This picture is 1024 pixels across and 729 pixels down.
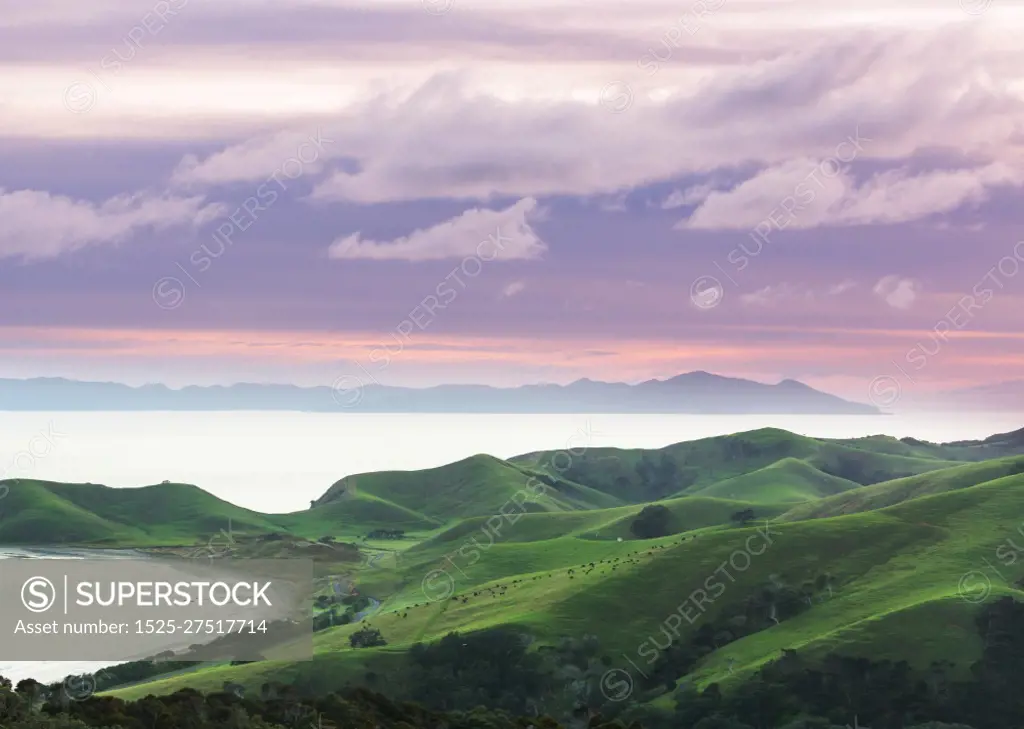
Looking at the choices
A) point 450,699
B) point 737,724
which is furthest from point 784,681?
point 450,699

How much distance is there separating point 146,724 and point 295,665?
8291cm

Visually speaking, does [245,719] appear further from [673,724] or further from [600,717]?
[673,724]

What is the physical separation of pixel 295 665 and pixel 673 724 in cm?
5801

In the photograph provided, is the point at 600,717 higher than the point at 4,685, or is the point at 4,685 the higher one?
the point at 4,685

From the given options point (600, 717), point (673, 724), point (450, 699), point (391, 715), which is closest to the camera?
point (391, 715)

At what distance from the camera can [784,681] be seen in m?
188

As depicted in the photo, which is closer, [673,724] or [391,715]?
[391,715]

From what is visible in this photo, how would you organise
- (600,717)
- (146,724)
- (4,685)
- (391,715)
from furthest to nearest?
(600,717) → (391,715) → (4,685) → (146,724)

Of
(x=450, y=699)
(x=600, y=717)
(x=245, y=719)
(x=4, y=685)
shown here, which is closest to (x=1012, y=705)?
(x=600, y=717)

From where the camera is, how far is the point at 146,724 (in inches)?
4528

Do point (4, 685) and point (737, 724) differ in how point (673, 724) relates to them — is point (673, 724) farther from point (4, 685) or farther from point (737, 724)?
point (4, 685)

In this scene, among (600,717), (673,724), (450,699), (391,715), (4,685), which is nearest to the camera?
(4,685)

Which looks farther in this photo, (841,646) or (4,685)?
(841,646)

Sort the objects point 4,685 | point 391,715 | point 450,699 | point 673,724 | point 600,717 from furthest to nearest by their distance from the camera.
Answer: point 450,699 → point 673,724 → point 600,717 → point 391,715 → point 4,685
